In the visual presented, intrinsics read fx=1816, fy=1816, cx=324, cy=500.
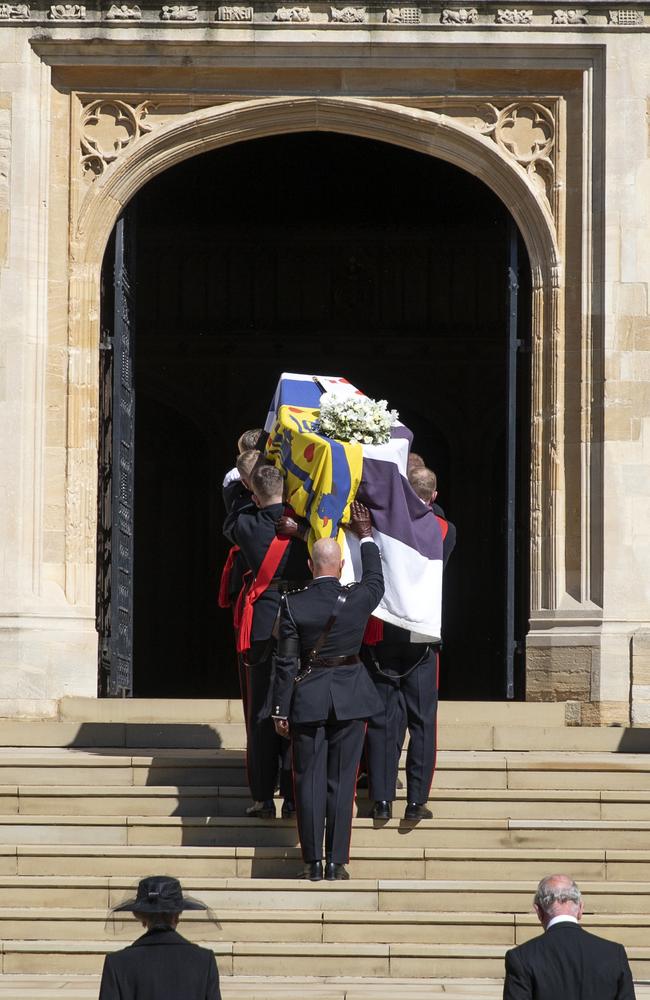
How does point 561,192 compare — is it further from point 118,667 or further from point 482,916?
point 482,916

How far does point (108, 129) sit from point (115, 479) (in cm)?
248

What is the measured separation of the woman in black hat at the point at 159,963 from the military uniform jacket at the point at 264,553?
3.97 meters

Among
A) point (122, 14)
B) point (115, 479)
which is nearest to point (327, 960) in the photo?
point (115, 479)

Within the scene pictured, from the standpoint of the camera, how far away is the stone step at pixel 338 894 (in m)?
8.12

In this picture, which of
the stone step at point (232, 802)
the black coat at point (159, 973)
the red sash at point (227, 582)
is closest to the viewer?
the black coat at point (159, 973)

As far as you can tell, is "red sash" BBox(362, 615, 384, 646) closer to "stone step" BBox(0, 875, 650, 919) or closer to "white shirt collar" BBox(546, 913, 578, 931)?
"stone step" BBox(0, 875, 650, 919)

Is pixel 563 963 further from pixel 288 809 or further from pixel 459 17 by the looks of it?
pixel 459 17

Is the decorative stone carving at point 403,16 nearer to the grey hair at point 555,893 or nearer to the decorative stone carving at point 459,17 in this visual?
the decorative stone carving at point 459,17

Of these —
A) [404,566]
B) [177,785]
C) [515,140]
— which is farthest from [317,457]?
[515,140]

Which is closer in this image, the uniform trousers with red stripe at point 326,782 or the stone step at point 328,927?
the stone step at point 328,927

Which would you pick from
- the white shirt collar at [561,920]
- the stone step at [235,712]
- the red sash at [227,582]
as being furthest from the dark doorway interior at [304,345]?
the white shirt collar at [561,920]

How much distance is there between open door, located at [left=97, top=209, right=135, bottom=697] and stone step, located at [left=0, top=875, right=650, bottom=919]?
435cm

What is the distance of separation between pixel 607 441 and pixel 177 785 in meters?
4.24

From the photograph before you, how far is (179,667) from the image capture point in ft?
66.9
